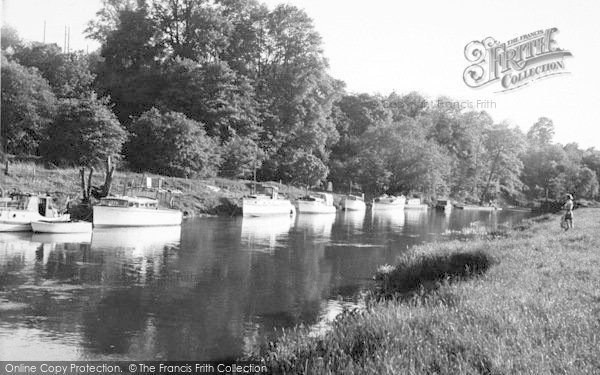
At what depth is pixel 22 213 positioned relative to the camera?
33.7 metres

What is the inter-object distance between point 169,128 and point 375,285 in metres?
43.8

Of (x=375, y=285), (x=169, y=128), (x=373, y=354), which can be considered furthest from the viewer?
(x=169, y=128)

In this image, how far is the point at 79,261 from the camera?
2480 cm

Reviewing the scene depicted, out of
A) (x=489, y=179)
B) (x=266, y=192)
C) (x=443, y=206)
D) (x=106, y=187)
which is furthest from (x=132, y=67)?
(x=489, y=179)

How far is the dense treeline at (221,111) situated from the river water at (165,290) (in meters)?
24.3

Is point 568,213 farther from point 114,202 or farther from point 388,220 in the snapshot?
point 388,220

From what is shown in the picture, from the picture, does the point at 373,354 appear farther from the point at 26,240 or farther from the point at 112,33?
the point at 112,33

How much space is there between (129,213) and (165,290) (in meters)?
21.5

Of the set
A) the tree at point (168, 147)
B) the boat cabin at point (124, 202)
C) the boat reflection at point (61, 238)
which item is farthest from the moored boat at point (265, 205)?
the boat reflection at point (61, 238)

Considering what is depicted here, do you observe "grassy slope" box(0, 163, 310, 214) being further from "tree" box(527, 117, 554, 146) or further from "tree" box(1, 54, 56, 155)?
"tree" box(527, 117, 554, 146)

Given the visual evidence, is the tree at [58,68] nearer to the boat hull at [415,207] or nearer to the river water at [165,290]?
the river water at [165,290]

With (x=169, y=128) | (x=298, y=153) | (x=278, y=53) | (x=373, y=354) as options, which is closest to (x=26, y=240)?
(x=373, y=354)

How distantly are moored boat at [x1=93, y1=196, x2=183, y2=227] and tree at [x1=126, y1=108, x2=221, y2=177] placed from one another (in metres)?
18.0

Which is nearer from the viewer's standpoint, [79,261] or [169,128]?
[79,261]
